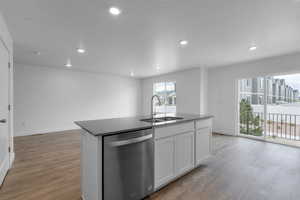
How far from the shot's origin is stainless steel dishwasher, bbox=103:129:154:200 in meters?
1.51

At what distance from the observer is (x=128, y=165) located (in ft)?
5.44

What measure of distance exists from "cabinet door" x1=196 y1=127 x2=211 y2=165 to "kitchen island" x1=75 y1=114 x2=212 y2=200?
0.23 metres

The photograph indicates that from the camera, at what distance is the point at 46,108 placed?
5539mm

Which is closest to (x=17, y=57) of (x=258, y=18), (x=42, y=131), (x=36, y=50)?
(x=36, y=50)

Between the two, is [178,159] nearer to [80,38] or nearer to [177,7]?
[177,7]

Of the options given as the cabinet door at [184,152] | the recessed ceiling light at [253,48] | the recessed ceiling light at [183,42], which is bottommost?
the cabinet door at [184,152]

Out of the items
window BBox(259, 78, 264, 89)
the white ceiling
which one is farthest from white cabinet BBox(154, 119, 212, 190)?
window BBox(259, 78, 264, 89)

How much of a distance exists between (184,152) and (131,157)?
1.09m

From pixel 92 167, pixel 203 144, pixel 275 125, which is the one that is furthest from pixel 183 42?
pixel 275 125

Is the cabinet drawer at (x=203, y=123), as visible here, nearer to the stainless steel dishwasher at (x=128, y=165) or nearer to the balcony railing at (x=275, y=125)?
the stainless steel dishwasher at (x=128, y=165)

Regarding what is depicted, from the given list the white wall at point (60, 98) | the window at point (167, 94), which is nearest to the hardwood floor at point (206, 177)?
the white wall at point (60, 98)

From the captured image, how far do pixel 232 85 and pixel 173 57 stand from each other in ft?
8.08

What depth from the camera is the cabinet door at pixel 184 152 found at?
2295 mm

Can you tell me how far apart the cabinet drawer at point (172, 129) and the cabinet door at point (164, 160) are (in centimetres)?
7
